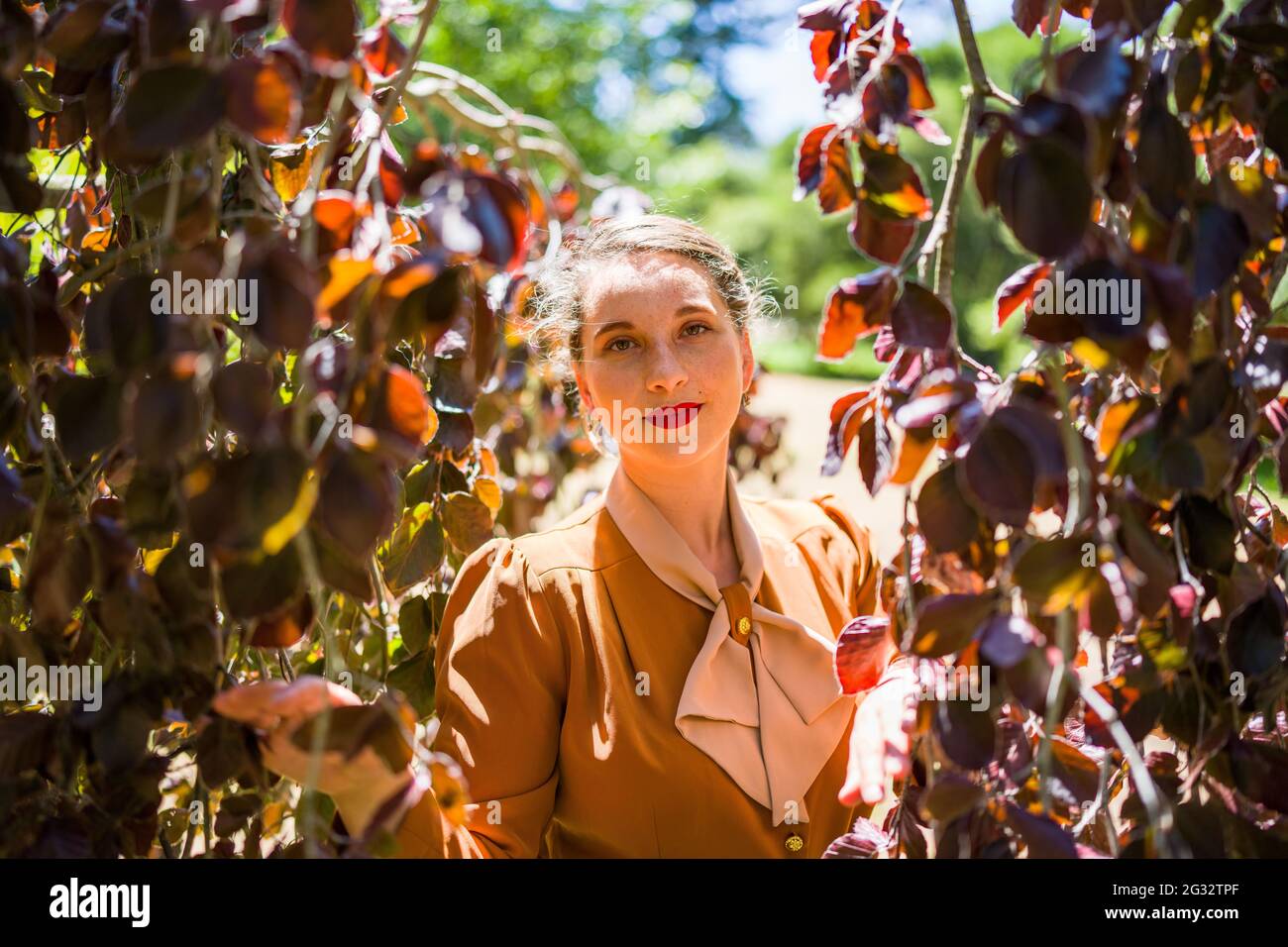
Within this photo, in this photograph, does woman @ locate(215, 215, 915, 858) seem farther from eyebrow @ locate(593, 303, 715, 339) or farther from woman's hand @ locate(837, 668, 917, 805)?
woman's hand @ locate(837, 668, 917, 805)

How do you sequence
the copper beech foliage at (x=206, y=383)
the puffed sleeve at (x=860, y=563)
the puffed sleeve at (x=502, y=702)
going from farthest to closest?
the puffed sleeve at (x=860, y=563)
the puffed sleeve at (x=502, y=702)
the copper beech foliage at (x=206, y=383)

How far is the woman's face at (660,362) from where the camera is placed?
1.74m

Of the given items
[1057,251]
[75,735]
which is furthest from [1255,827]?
[75,735]

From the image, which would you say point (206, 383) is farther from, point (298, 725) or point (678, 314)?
point (678, 314)

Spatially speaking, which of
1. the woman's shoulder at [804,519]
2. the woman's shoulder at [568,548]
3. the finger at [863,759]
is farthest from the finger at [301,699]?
the woman's shoulder at [804,519]

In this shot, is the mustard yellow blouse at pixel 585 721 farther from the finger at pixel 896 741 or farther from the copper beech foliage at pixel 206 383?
the finger at pixel 896 741

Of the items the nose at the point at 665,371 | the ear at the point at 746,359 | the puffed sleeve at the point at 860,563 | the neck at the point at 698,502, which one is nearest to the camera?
the nose at the point at 665,371

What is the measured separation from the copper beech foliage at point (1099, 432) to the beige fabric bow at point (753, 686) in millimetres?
501

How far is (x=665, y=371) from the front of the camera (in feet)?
5.62

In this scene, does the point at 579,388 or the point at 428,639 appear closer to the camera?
the point at 428,639

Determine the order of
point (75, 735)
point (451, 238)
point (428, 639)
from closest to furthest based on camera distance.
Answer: point (451, 238) → point (75, 735) → point (428, 639)
